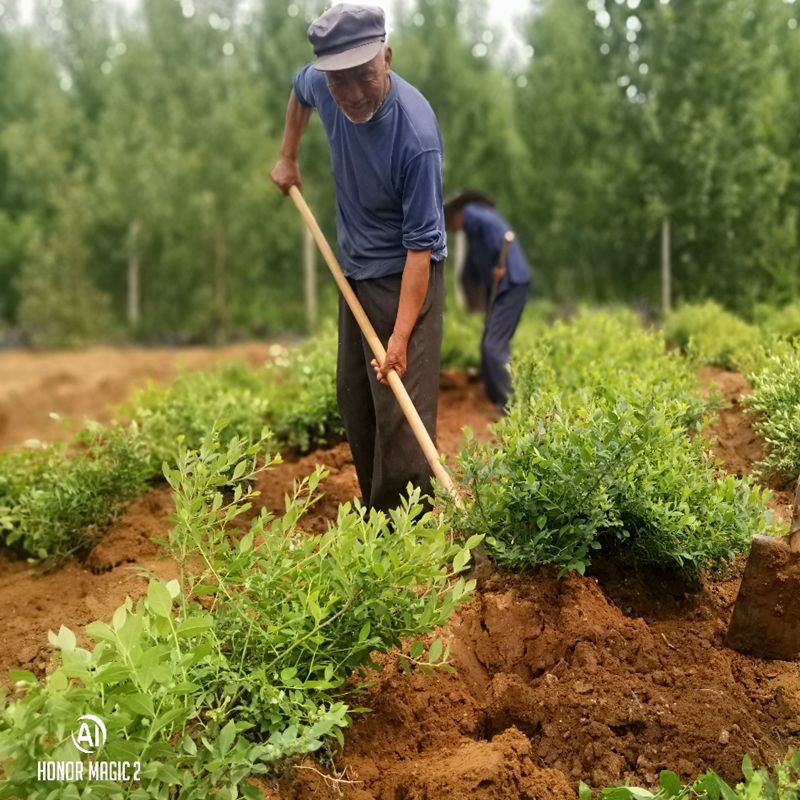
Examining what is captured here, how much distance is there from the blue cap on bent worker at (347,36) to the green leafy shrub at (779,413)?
2.57m

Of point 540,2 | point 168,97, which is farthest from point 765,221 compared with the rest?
point 168,97

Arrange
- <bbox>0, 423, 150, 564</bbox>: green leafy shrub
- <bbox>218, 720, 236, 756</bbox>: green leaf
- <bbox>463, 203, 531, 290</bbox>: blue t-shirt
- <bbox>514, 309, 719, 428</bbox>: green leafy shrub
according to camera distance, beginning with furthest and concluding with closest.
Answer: <bbox>463, 203, 531, 290</bbox>: blue t-shirt < <bbox>0, 423, 150, 564</bbox>: green leafy shrub < <bbox>514, 309, 719, 428</bbox>: green leafy shrub < <bbox>218, 720, 236, 756</bbox>: green leaf

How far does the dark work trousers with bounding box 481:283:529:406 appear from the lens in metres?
8.02

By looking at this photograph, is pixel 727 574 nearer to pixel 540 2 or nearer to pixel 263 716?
pixel 263 716

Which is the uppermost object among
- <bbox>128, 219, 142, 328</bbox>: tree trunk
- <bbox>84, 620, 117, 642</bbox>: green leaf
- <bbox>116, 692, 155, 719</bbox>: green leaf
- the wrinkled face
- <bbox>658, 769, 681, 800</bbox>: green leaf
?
the wrinkled face

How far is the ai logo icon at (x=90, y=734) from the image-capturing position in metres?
2.88

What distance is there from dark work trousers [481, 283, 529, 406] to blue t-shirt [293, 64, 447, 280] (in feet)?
10.7

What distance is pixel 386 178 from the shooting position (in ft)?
14.9

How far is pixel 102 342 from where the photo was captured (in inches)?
850

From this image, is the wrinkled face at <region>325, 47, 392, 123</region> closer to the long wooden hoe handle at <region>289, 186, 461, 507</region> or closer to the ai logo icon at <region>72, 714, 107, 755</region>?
the long wooden hoe handle at <region>289, 186, 461, 507</region>

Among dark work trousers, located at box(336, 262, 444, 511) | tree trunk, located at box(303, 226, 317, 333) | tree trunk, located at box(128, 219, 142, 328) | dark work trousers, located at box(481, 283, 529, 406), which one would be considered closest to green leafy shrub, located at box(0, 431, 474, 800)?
dark work trousers, located at box(336, 262, 444, 511)

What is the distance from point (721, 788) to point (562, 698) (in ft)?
2.35

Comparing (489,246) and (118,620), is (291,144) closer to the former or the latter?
(118,620)

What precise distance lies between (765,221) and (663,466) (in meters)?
12.3
